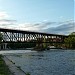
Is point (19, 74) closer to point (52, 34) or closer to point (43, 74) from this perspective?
point (43, 74)

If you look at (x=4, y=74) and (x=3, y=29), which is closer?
(x=4, y=74)

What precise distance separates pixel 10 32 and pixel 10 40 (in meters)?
7.09

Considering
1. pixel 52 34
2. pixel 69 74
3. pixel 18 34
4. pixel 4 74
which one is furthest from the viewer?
pixel 52 34

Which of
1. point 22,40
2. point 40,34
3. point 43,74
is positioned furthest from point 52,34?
point 43,74

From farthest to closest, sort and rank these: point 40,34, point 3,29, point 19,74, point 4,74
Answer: point 40,34 → point 3,29 → point 19,74 → point 4,74

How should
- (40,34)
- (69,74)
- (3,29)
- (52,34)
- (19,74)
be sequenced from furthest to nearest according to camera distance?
(52,34), (40,34), (3,29), (69,74), (19,74)

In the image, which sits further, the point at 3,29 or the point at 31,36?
the point at 31,36

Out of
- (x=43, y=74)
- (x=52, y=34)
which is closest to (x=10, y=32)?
(x=52, y=34)

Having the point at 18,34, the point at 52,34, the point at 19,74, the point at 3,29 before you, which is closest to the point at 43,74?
the point at 19,74

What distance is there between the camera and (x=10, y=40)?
A: 524ft

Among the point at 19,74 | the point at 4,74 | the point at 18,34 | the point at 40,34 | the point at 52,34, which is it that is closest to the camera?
the point at 4,74

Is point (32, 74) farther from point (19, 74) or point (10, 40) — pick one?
point (10, 40)

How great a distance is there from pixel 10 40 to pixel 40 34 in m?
31.1

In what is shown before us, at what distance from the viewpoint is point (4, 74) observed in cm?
2731
